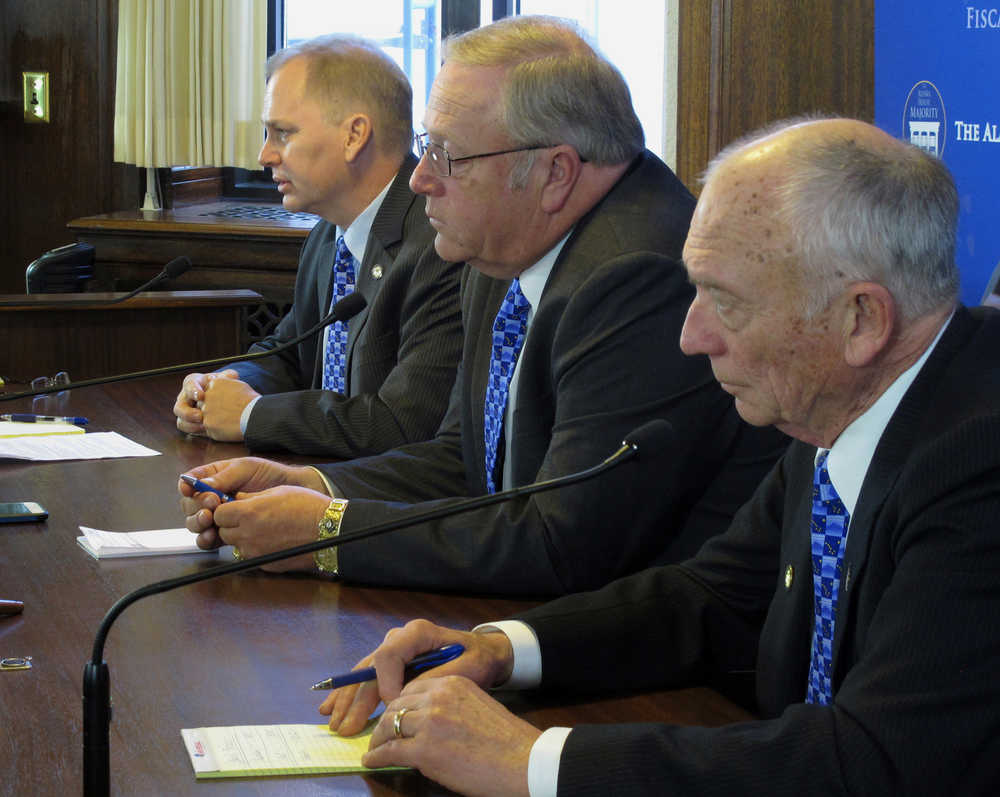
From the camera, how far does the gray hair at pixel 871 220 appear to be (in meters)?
1.18

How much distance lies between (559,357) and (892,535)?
28.6 inches

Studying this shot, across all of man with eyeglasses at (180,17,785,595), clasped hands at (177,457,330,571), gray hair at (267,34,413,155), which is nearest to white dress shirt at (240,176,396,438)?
gray hair at (267,34,413,155)

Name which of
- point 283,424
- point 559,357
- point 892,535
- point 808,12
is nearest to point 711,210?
point 892,535

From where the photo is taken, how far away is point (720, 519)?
1846mm

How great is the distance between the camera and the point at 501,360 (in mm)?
2049

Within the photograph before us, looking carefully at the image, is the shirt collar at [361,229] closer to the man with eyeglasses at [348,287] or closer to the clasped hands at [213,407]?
the man with eyeglasses at [348,287]

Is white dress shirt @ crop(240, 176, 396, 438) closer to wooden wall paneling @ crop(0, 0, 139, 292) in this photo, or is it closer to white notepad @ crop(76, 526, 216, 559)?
white notepad @ crop(76, 526, 216, 559)

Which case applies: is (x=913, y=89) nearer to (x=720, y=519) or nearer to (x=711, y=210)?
(x=720, y=519)

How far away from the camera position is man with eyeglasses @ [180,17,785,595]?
5.61 ft

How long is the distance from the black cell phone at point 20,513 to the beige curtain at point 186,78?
317 centimetres

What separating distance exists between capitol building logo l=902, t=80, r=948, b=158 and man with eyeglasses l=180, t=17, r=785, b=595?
65cm

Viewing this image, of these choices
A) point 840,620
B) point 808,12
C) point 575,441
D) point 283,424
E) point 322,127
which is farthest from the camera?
point 322,127

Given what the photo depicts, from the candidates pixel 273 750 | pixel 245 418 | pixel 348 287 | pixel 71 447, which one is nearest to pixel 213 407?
pixel 245 418

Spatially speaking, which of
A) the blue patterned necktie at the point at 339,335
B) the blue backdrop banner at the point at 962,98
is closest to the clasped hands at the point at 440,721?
the blue backdrop banner at the point at 962,98
